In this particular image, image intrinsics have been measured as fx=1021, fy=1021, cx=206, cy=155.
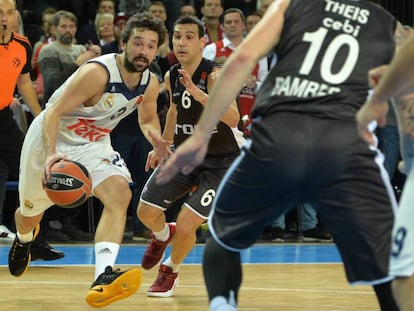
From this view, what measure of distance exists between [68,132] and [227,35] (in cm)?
403

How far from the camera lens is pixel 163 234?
23.1ft

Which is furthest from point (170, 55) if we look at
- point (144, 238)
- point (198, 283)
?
point (198, 283)

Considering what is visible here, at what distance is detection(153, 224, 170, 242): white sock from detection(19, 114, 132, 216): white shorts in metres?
0.57

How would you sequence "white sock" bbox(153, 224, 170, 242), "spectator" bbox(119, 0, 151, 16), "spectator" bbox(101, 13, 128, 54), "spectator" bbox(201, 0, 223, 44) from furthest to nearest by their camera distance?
"spectator" bbox(119, 0, 151, 16) < "spectator" bbox(201, 0, 223, 44) < "spectator" bbox(101, 13, 128, 54) < "white sock" bbox(153, 224, 170, 242)

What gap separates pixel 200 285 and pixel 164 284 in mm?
535

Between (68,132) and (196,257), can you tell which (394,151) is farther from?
(68,132)

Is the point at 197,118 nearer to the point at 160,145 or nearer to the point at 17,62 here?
the point at 160,145

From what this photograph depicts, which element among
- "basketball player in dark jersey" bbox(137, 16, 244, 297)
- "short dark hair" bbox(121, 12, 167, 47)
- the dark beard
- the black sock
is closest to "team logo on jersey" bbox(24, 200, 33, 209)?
"basketball player in dark jersey" bbox(137, 16, 244, 297)

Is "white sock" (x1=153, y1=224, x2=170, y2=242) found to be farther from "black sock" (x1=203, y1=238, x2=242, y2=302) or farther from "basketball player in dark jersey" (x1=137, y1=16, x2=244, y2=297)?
"black sock" (x1=203, y1=238, x2=242, y2=302)

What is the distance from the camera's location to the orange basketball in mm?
6043

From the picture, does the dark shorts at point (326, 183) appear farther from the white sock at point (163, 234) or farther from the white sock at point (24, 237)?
the white sock at point (24, 237)

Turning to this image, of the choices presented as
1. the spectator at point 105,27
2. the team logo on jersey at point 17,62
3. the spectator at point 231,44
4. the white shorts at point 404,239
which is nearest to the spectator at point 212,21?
the spectator at point 231,44

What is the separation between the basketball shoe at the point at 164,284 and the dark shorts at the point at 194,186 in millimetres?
439

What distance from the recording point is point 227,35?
10.4 meters
